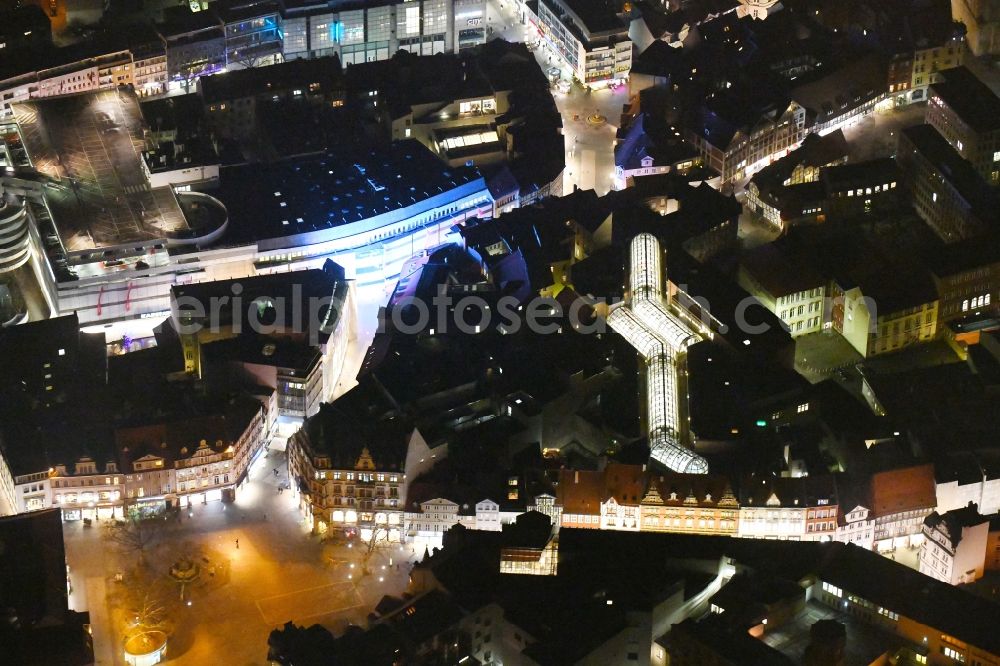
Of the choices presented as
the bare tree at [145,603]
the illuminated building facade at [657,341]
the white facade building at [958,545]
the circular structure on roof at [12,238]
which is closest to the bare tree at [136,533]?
the bare tree at [145,603]

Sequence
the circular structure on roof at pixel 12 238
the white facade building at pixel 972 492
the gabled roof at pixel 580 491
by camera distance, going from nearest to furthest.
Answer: the gabled roof at pixel 580 491 → the white facade building at pixel 972 492 → the circular structure on roof at pixel 12 238

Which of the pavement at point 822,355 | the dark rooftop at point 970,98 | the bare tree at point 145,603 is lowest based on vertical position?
the pavement at point 822,355

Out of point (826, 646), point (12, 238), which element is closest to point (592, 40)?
point (12, 238)

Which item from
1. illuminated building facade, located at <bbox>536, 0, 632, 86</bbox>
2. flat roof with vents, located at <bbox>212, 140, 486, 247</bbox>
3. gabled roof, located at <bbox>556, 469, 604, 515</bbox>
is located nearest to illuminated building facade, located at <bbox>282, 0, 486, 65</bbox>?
illuminated building facade, located at <bbox>536, 0, 632, 86</bbox>

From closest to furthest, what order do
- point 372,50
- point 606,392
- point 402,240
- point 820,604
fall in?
point 820,604 < point 606,392 < point 402,240 < point 372,50

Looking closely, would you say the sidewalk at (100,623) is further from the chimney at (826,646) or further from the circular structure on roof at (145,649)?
the chimney at (826,646)

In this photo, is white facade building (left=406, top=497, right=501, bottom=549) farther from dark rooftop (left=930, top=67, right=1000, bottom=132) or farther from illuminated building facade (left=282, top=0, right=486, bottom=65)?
illuminated building facade (left=282, top=0, right=486, bottom=65)

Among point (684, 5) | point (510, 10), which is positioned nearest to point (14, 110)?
point (510, 10)

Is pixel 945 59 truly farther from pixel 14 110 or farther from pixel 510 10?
pixel 14 110
